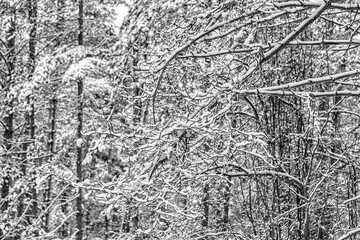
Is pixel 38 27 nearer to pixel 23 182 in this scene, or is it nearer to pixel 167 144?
pixel 23 182

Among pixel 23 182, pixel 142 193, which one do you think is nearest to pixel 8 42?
pixel 23 182

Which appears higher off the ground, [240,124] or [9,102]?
[9,102]

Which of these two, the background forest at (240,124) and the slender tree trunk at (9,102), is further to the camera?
the slender tree trunk at (9,102)

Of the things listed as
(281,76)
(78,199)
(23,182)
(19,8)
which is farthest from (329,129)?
(19,8)

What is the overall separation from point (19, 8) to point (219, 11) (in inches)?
414

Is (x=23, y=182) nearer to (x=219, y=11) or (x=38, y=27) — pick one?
(x=38, y=27)

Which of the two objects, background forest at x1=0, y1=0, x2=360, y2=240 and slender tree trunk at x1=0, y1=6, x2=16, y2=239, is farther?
slender tree trunk at x1=0, y1=6, x2=16, y2=239

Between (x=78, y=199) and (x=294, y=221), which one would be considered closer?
(x=294, y=221)

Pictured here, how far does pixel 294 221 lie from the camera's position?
3.96m

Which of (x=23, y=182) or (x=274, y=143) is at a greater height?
(x=274, y=143)

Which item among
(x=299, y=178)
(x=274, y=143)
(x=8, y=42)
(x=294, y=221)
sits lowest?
(x=294, y=221)

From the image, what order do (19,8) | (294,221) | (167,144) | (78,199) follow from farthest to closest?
(19,8) < (78,199) < (167,144) < (294,221)

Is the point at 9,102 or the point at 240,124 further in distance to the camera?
the point at 9,102

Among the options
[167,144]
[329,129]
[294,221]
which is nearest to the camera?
[294,221]
